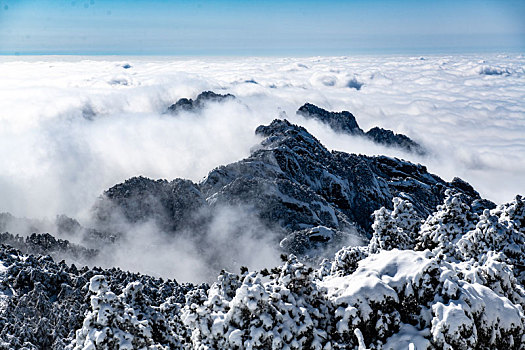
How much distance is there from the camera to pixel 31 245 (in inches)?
7407

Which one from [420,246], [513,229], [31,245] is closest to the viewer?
[513,229]

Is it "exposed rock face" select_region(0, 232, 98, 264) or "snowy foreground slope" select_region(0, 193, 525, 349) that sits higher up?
"snowy foreground slope" select_region(0, 193, 525, 349)

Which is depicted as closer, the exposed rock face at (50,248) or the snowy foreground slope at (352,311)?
the snowy foreground slope at (352,311)

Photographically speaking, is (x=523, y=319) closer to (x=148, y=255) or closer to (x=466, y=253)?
(x=466, y=253)

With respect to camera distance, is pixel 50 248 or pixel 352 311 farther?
pixel 50 248

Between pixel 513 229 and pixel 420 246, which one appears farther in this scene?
pixel 420 246

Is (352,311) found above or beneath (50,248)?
above

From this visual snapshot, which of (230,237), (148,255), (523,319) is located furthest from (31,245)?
(523,319)

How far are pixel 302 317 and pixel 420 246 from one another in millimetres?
24977

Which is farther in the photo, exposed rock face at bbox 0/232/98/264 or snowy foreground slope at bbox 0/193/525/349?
exposed rock face at bbox 0/232/98/264

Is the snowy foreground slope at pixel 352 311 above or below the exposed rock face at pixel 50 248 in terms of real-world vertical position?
above

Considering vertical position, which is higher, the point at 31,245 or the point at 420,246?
the point at 420,246

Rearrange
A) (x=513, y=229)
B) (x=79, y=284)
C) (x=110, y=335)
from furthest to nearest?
(x=79, y=284) < (x=513, y=229) < (x=110, y=335)

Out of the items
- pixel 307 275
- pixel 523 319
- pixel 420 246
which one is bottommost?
pixel 420 246
